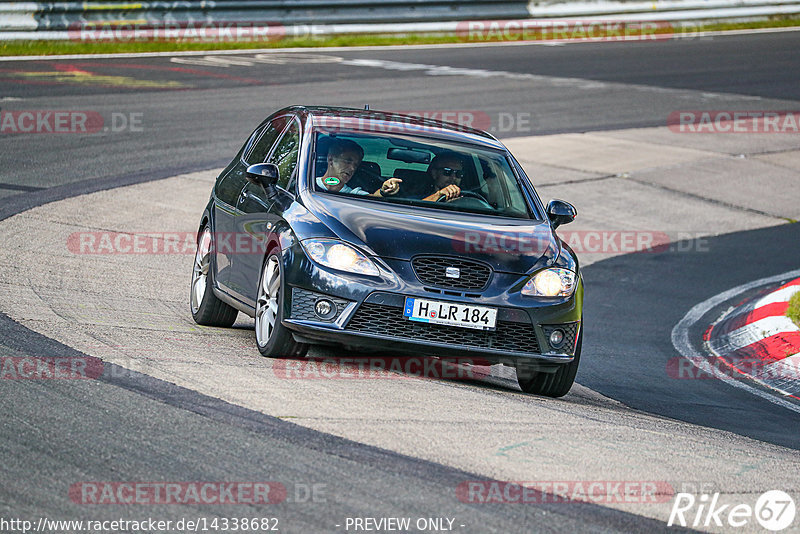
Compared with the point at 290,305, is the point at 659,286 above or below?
below

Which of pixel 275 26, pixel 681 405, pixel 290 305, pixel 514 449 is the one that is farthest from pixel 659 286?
pixel 275 26

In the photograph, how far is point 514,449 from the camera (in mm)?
5961

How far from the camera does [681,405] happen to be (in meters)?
8.66

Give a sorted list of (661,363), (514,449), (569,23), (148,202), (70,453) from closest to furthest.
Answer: (70,453) < (514,449) < (661,363) < (148,202) < (569,23)

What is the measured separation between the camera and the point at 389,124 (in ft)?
29.4

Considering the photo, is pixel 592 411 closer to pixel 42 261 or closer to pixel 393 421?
pixel 393 421

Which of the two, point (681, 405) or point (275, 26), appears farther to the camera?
point (275, 26)

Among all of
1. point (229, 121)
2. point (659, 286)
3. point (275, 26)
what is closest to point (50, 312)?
point (659, 286)

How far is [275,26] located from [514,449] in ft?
80.5

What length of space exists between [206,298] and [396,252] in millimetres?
2286

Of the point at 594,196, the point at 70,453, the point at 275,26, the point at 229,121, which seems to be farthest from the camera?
the point at 275,26
